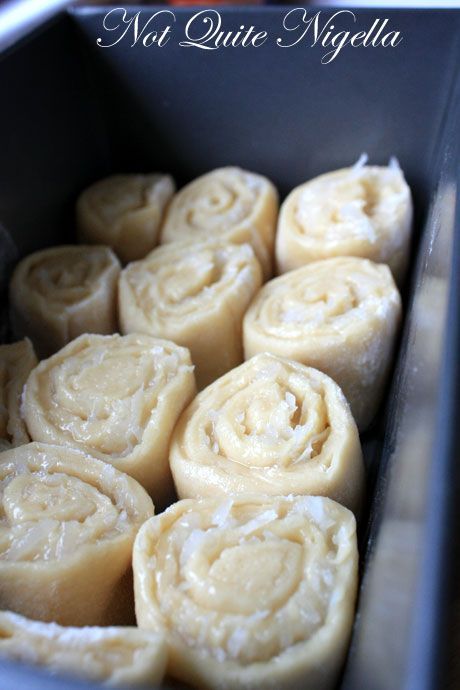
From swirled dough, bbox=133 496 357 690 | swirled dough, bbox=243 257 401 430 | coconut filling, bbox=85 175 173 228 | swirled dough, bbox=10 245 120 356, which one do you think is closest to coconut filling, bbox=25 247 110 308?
swirled dough, bbox=10 245 120 356

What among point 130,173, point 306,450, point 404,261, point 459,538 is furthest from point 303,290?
point 459,538

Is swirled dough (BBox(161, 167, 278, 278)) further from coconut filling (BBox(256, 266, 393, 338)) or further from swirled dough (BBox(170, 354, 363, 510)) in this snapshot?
swirled dough (BBox(170, 354, 363, 510))

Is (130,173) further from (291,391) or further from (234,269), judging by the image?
(291,391)

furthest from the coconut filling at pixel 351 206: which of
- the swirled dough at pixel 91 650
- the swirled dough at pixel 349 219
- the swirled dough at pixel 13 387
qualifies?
the swirled dough at pixel 91 650

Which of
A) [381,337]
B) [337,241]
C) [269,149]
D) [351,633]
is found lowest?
[351,633]

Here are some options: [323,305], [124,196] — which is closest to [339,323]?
[323,305]
